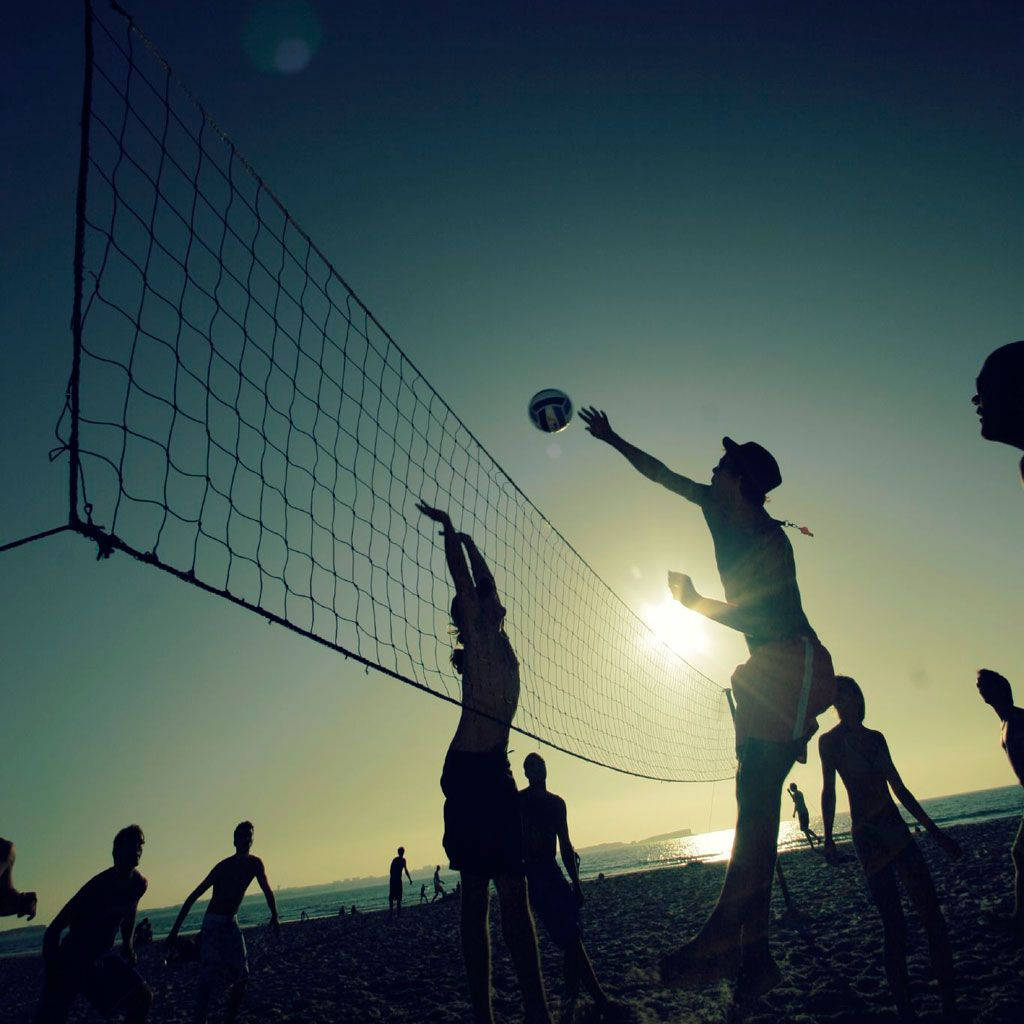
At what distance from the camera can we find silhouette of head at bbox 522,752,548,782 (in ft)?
16.8

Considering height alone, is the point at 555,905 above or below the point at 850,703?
below

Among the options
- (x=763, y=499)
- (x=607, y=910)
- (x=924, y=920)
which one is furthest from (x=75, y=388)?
(x=607, y=910)

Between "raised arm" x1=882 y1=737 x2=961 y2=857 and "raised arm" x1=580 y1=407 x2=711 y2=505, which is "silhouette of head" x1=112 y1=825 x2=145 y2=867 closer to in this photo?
"raised arm" x1=580 y1=407 x2=711 y2=505

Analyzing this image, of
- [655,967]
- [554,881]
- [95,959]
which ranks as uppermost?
[95,959]

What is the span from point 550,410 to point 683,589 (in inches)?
165

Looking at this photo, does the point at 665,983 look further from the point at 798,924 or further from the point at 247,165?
the point at 798,924

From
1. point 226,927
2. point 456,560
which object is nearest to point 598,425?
point 456,560

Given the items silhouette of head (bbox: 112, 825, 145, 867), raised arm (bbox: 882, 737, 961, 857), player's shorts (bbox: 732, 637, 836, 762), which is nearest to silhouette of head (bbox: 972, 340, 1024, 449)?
player's shorts (bbox: 732, 637, 836, 762)

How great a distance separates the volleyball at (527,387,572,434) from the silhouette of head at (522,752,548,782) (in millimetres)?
2921

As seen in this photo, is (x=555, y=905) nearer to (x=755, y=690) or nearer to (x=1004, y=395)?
(x=755, y=690)

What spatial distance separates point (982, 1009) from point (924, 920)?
560 millimetres

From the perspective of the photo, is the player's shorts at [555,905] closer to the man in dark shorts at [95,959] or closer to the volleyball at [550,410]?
the man in dark shorts at [95,959]

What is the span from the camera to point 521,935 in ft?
8.74

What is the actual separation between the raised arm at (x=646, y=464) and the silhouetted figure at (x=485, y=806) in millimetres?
1140
